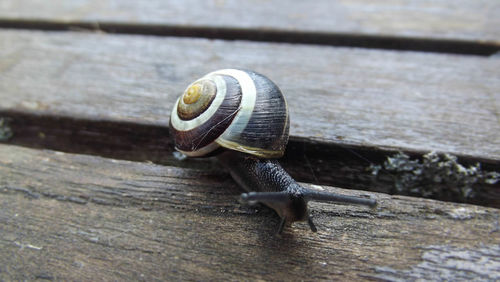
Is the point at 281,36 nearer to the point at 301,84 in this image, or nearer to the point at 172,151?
the point at 301,84

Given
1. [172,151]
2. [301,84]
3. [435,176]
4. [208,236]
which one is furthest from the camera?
[301,84]

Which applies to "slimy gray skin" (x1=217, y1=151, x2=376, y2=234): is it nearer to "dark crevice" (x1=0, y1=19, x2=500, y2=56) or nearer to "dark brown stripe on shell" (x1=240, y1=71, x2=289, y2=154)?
"dark brown stripe on shell" (x1=240, y1=71, x2=289, y2=154)

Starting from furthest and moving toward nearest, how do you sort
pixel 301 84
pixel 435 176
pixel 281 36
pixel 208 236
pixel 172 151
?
pixel 281 36 < pixel 301 84 < pixel 172 151 < pixel 435 176 < pixel 208 236

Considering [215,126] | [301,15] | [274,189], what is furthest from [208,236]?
[301,15]

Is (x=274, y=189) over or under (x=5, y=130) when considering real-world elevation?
over

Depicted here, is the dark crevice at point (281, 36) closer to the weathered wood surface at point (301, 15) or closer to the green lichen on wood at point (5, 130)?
the weathered wood surface at point (301, 15)

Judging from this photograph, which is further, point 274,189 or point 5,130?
point 5,130

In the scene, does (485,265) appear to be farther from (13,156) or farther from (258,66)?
(13,156)

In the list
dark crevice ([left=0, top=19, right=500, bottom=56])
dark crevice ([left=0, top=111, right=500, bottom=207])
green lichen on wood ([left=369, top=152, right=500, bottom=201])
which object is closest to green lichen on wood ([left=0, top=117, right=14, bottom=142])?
dark crevice ([left=0, top=111, right=500, bottom=207])

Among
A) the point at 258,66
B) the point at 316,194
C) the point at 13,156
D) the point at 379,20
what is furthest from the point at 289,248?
the point at 379,20
